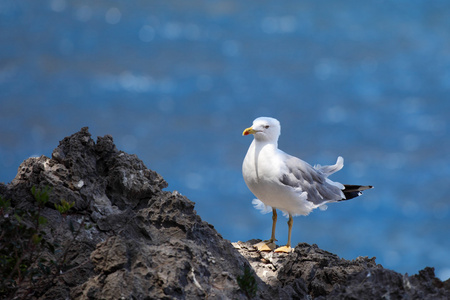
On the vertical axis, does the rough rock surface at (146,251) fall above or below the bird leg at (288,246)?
below

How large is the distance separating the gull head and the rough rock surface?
4.39 ft

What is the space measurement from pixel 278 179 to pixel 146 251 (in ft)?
9.16

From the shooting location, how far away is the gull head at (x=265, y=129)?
694 centimetres

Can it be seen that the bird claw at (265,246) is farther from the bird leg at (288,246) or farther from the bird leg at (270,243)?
the bird leg at (288,246)

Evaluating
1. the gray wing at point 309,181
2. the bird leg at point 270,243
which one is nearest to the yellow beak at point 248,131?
the gray wing at point 309,181

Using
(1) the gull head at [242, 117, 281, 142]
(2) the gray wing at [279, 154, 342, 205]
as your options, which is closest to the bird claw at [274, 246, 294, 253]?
→ (2) the gray wing at [279, 154, 342, 205]

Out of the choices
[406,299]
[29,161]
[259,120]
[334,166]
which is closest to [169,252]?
[406,299]

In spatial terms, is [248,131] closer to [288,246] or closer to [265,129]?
[265,129]

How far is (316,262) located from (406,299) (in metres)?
1.96

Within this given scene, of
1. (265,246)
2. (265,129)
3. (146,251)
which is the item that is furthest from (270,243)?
(146,251)

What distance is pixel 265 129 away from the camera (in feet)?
22.9

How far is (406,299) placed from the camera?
12.6ft

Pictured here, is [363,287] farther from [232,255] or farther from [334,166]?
[334,166]

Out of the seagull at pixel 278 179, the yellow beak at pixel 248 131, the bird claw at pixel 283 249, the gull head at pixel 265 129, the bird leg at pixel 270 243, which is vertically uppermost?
the gull head at pixel 265 129
